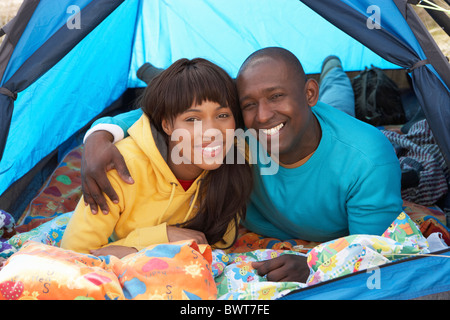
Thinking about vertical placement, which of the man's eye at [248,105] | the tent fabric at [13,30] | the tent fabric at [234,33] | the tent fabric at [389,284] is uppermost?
the tent fabric at [234,33]

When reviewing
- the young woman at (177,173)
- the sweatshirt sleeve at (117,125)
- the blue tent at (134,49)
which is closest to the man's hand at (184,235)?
the young woman at (177,173)

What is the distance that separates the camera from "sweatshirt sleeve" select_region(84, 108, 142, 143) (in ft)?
5.16

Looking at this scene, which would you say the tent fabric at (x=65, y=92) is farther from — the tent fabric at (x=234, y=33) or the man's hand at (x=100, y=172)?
the man's hand at (x=100, y=172)

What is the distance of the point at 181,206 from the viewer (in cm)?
163

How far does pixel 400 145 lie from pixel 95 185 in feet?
4.89

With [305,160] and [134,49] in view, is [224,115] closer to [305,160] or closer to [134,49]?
[305,160]

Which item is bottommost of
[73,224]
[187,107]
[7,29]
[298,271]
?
[298,271]

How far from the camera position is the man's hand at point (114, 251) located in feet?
4.69

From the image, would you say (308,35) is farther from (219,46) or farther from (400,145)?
(400,145)

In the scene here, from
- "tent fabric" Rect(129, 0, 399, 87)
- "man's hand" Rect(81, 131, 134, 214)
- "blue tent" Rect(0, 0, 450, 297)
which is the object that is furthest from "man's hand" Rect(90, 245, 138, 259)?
"tent fabric" Rect(129, 0, 399, 87)

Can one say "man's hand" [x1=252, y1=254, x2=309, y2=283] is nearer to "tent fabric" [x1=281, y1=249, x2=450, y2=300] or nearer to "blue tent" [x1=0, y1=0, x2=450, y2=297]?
"tent fabric" [x1=281, y1=249, x2=450, y2=300]

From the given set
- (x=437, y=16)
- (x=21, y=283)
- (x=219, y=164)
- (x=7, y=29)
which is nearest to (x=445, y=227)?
(x=437, y=16)
